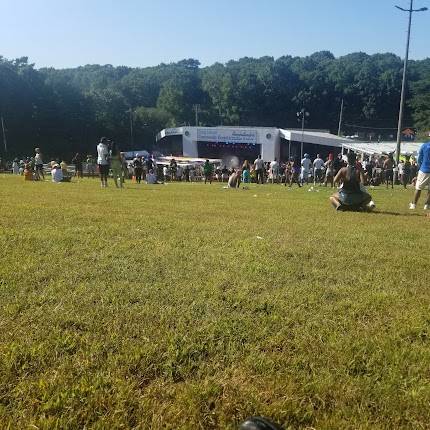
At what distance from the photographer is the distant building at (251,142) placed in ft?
190

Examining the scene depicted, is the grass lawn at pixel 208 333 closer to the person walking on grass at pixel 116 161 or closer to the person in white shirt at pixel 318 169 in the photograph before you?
the person walking on grass at pixel 116 161

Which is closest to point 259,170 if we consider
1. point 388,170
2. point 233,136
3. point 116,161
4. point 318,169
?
point 318,169

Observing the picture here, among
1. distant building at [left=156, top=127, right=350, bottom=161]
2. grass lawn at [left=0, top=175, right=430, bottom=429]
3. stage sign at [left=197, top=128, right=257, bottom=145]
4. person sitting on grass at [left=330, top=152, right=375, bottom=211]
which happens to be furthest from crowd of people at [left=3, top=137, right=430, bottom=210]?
stage sign at [left=197, top=128, right=257, bottom=145]

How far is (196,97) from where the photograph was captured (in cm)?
11494

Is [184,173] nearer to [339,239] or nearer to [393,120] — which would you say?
[339,239]

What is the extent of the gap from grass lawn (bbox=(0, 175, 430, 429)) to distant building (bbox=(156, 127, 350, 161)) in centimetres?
5234

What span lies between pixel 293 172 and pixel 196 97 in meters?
91.2

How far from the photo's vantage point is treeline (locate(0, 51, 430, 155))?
231 ft

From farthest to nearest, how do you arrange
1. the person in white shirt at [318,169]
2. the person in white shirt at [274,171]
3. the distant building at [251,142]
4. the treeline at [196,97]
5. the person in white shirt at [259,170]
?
the treeline at [196,97]
the distant building at [251,142]
the person in white shirt at [274,171]
the person in white shirt at [318,169]
the person in white shirt at [259,170]

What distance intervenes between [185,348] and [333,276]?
217 centimetres

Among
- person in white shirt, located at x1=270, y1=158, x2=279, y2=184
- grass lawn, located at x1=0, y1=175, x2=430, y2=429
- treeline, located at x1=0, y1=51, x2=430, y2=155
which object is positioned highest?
treeline, located at x1=0, y1=51, x2=430, y2=155

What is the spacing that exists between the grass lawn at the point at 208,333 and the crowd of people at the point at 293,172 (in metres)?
4.76

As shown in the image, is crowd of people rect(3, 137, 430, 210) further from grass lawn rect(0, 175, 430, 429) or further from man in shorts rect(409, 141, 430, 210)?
grass lawn rect(0, 175, 430, 429)

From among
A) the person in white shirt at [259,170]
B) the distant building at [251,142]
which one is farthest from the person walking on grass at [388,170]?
the distant building at [251,142]
